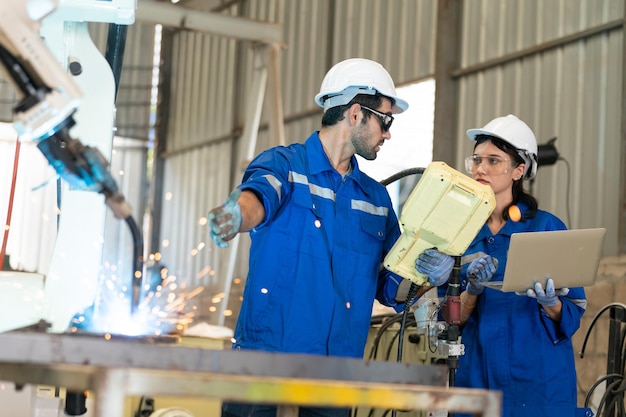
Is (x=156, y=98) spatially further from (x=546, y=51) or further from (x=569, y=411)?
(x=569, y=411)

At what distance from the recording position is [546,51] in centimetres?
688

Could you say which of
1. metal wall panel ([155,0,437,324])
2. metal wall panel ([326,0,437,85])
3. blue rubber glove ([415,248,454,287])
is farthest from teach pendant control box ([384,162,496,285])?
metal wall panel ([326,0,437,85])

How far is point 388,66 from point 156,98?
4.95 meters

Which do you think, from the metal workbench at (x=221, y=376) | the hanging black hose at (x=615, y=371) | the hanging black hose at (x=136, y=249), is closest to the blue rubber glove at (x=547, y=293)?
the hanging black hose at (x=615, y=371)

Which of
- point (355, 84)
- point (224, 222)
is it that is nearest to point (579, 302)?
point (355, 84)

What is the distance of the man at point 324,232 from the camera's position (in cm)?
262

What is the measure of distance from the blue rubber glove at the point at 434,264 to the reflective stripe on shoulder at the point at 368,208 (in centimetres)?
26

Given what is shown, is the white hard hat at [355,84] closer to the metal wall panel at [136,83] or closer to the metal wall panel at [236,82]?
the metal wall panel at [236,82]

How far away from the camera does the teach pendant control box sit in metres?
2.64

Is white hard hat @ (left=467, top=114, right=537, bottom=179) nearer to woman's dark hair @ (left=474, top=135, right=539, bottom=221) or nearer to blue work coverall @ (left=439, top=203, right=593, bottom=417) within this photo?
woman's dark hair @ (left=474, top=135, right=539, bottom=221)

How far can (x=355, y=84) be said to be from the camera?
296cm

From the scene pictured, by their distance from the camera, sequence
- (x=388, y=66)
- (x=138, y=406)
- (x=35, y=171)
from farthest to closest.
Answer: (x=35, y=171) → (x=388, y=66) → (x=138, y=406)

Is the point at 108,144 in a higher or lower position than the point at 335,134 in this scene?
lower

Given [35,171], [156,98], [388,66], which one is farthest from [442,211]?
[156,98]
